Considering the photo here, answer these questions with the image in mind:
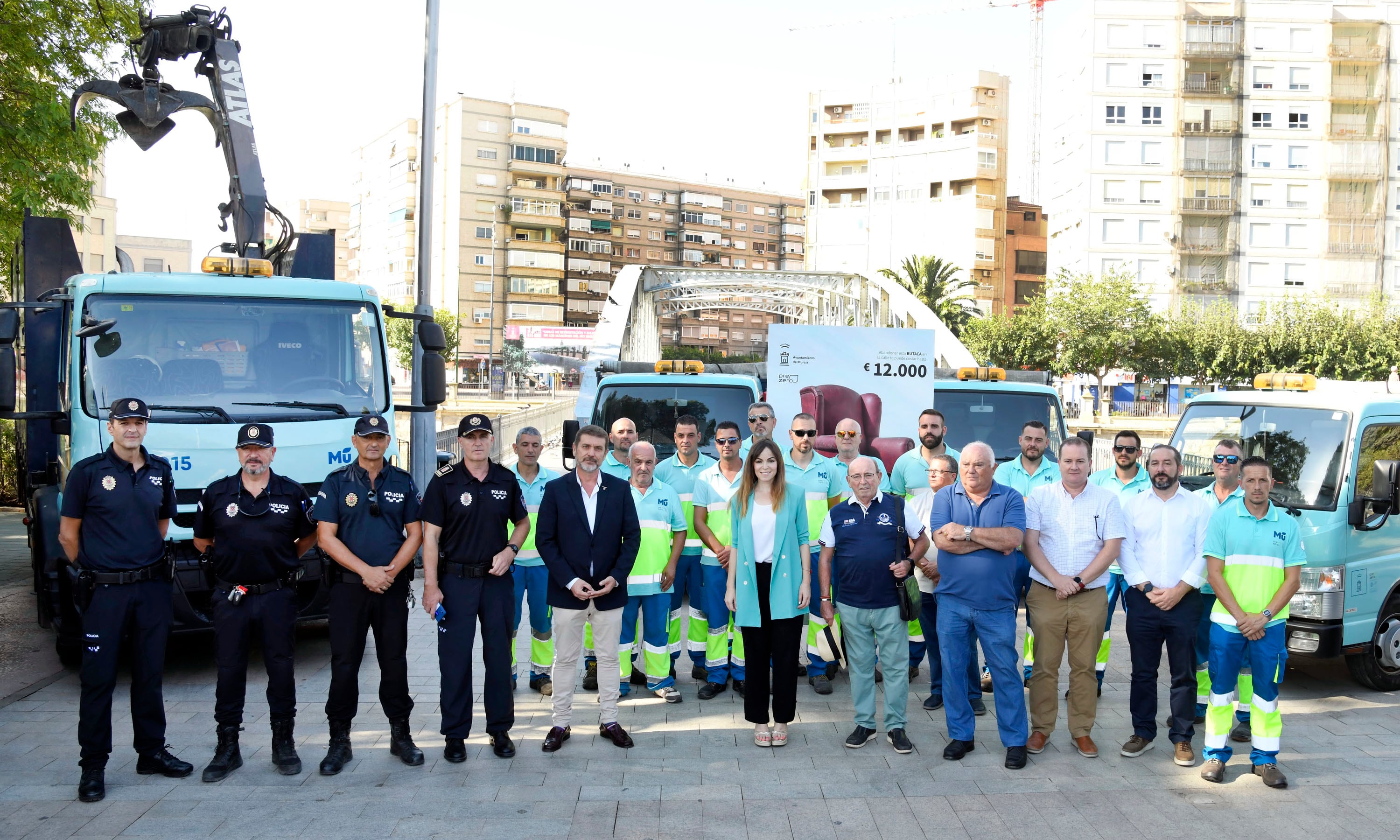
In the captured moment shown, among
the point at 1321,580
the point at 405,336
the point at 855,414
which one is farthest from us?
the point at 405,336

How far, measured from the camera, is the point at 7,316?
274 inches

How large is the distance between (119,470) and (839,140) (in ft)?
282

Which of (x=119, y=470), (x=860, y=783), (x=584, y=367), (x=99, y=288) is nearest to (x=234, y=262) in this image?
(x=99, y=288)

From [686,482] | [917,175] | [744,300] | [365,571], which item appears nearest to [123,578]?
A: [365,571]

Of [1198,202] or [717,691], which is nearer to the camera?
[717,691]

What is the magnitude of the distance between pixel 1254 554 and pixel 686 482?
3.68 metres

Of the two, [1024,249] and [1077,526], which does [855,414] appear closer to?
[1077,526]

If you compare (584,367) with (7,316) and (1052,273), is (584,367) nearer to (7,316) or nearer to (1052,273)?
(7,316)

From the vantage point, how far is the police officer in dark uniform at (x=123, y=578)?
5.66m

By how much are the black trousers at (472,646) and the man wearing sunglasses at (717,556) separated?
1617mm

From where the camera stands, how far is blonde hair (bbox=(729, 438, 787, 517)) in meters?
6.41

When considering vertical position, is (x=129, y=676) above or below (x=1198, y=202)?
below

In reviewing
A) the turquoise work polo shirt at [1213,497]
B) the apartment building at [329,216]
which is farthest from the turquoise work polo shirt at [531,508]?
the apartment building at [329,216]

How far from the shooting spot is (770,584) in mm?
6352
